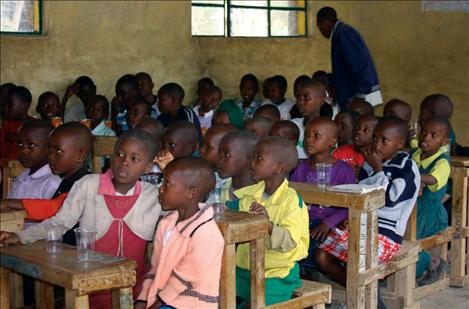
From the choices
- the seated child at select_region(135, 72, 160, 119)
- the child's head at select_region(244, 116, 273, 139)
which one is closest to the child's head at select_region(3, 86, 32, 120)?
the seated child at select_region(135, 72, 160, 119)

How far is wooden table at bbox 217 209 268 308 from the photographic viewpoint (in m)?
3.48

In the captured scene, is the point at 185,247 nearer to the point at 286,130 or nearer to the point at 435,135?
the point at 286,130

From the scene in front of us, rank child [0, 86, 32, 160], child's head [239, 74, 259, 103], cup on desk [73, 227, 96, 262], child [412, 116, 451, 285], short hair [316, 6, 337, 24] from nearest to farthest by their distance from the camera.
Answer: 1. cup on desk [73, 227, 96, 262]
2. child [412, 116, 451, 285]
3. child [0, 86, 32, 160]
4. short hair [316, 6, 337, 24]
5. child's head [239, 74, 259, 103]

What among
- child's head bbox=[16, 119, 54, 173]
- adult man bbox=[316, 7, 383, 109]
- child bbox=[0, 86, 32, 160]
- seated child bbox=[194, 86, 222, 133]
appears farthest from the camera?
seated child bbox=[194, 86, 222, 133]

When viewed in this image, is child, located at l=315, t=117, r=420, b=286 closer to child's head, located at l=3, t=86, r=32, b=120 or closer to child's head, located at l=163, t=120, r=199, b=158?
child's head, located at l=163, t=120, r=199, b=158

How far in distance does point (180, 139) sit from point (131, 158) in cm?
132

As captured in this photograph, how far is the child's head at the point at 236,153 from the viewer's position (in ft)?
14.5

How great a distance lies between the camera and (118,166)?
12.8 ft

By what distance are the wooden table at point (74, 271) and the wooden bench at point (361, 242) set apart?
1.52 m

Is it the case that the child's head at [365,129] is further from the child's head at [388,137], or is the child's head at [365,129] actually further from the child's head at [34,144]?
the child's head at [34,144]

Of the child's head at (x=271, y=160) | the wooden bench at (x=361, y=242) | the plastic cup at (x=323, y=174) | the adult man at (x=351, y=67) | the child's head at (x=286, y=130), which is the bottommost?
the wooden bench at (x=361, y=242)

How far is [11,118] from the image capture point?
6914 millimetres

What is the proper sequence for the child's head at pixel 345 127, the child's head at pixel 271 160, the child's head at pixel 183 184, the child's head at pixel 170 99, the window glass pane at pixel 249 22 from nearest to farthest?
the child's head at pixel 183 184, the child's head at pixel 271 160, the child's head at pixel 345 127, the child's head at pixel 170 99, the window glass pane at pixel 249 22

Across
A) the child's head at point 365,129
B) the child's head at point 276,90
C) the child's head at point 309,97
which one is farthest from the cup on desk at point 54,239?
the child's head at point 276,90
